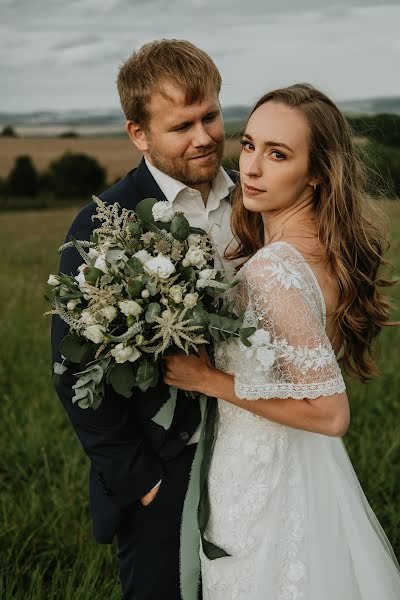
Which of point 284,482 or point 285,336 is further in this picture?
point 284,482

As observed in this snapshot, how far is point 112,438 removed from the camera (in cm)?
296

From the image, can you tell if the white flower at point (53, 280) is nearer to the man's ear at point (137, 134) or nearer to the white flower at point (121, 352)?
the white flower at point (121, 352)

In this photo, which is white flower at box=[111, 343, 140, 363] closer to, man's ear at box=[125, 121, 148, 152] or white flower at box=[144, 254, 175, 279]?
white flower at box=[144, 254, 175, 279]

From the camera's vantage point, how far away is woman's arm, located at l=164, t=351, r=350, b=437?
2.47m

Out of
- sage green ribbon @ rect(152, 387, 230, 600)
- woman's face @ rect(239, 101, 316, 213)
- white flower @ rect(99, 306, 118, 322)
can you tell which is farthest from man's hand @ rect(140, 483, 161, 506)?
woman's face @ rect(239, 101, 316, 213)

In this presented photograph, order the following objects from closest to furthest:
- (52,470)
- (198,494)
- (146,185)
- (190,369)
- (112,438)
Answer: (190,369)
(198,494)
(112,438)
(146,185)
(52,470)

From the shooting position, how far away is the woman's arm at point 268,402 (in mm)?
2473

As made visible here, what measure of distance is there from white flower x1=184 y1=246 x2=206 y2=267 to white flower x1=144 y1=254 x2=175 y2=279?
3.1 inches

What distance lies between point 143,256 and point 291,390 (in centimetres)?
68

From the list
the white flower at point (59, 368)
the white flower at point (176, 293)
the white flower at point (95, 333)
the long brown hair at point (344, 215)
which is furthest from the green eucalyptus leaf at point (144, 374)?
the long brown hair at point (344, 215)

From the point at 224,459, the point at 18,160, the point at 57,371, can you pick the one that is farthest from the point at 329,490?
the point at 18,160

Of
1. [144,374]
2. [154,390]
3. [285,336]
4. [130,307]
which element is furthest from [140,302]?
[154,390]

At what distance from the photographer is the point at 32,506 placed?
13.8ft

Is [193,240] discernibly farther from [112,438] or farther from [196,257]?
[112,438]
